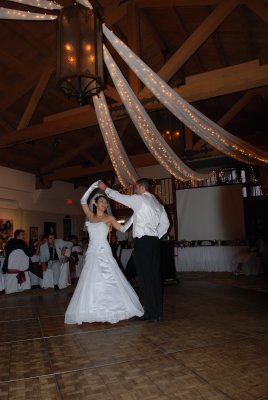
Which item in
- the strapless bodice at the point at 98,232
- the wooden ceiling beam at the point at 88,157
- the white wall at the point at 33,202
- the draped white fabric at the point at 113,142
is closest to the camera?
the strapless bodice at the point at 98,232

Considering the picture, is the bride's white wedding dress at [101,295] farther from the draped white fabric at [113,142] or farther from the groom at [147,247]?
the draped white fabric at [113,142]

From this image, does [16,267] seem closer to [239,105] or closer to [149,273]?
[149,273]

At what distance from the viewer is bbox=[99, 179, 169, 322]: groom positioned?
299 cm

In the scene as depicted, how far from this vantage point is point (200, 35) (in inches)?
190

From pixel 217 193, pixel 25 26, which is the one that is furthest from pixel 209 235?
pixel 25 26

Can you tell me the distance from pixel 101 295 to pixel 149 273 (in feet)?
1.65

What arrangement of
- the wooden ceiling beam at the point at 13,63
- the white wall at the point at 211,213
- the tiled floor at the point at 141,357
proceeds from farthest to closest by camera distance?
1. the white wall at the point at 211,213
2. the wooden ceiling beam at the point at 13,63
3. the tiled floor at the point at 141,357

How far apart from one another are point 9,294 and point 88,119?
135 inches

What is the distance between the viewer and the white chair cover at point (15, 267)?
5641 millimetres

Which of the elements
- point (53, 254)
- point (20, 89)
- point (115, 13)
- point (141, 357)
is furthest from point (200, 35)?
point (53, 254)

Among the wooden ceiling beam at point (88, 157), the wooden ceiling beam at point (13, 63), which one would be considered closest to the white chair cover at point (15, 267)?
the wooden ceiling beam at point (13, 63)

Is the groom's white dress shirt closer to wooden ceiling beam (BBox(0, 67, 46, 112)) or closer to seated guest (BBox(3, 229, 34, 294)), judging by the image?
seated guest (BBox(3, 229, 34, 294))

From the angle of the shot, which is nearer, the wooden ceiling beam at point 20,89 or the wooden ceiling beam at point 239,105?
the wooden ceiling beam at point 20,89

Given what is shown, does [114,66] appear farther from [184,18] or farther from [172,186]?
[172,186]
